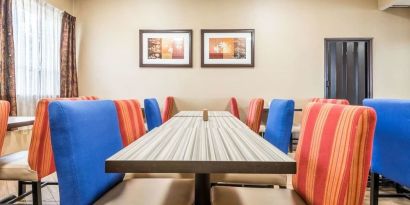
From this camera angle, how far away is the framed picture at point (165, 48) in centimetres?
457

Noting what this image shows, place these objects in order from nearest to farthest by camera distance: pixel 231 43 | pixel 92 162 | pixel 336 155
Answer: pixel 336 155
pixel 92 162
pixel 231 43

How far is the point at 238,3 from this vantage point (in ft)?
15.0

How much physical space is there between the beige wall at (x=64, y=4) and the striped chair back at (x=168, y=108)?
2136 mm

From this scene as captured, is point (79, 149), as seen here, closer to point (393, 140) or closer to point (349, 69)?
point (393, 140)

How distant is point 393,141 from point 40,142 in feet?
7.12

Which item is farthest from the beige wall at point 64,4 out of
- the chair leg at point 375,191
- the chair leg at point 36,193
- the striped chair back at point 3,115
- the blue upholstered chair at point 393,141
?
the chair leg at point 375,191

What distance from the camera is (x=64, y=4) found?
440 centimetres

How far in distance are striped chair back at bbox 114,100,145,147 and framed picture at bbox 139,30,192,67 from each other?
2.76 m

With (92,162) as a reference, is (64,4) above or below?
above

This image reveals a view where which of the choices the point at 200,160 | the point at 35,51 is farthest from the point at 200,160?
the point at 35,51

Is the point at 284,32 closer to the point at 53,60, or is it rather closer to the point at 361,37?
the point at 361,37

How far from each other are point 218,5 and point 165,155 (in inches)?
164

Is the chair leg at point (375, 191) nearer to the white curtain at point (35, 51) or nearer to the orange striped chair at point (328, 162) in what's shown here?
the orange striped chair at point (328, 162)

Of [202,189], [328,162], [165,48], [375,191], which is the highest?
[165,48]
